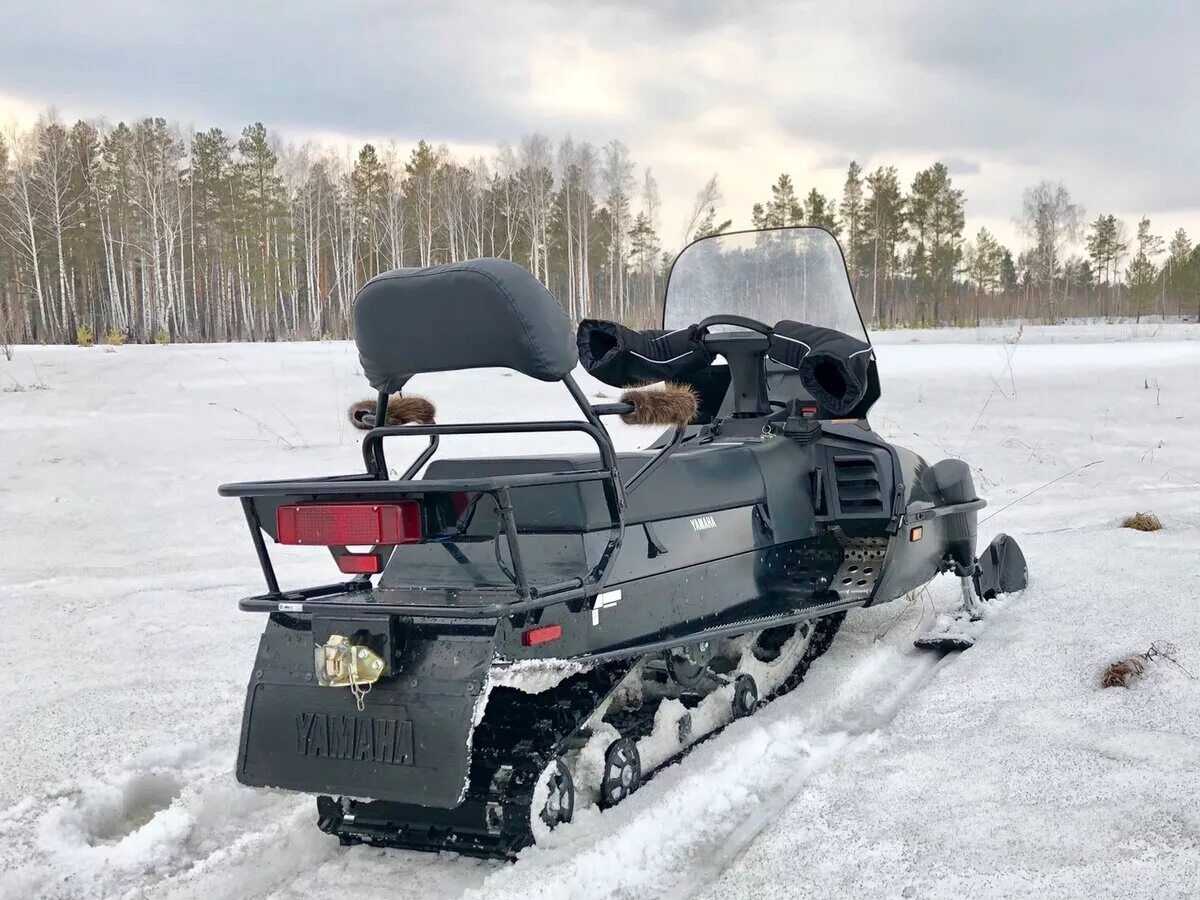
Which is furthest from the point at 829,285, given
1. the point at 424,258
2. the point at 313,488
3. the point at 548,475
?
the point at 424,258

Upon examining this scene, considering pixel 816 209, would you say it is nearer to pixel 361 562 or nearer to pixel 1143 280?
pixel 1143 280

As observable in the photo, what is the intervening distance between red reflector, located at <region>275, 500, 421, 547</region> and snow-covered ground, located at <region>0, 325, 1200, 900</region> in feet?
3.06

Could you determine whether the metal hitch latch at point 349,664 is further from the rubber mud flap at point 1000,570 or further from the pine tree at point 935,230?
the pine tree at point 935,230

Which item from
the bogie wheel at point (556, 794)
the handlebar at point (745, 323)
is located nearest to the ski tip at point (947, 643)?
the handlebar at point (745, 323)

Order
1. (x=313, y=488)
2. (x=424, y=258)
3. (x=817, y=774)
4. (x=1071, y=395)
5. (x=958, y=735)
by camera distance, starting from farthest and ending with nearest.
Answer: (x=424, y=258), (x=1071, y=395), (x=958, y=735), (x=817, y=774), (x=313, y=488)

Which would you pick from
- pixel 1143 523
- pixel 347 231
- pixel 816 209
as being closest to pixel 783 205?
pixel 816 209

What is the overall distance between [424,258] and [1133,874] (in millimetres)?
Answer: 37166

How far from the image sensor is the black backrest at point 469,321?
268 centimetres

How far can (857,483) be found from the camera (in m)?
4.42

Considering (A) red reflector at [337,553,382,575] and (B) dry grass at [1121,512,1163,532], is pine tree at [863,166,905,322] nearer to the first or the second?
(B) dry grass at [1121,512,1163,532]

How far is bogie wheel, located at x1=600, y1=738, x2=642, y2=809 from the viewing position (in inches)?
121

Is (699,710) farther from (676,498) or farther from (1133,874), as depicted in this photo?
(1133,874)

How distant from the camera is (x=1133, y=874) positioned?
8.16 ft

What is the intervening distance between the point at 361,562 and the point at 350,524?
25 centimetres
